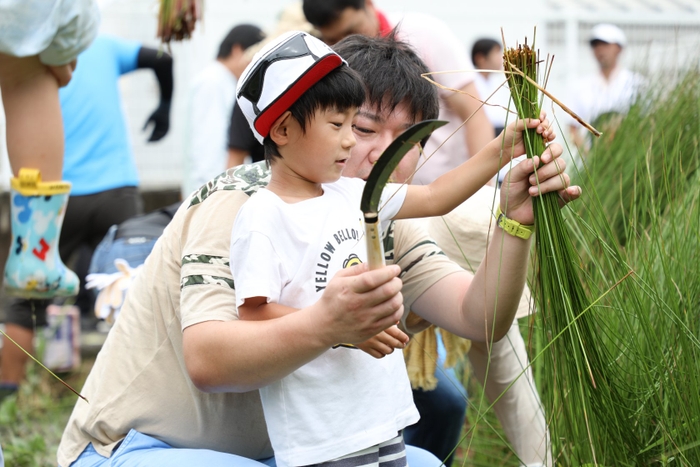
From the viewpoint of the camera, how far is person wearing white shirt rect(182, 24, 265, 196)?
4527 mm

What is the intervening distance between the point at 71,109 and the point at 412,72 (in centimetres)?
283

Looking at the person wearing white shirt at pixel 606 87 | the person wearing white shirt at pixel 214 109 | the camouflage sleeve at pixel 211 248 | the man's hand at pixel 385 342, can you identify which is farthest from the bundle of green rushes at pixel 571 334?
the person wearing white shirt at pixel 214 109

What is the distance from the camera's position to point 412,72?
1.74 meters

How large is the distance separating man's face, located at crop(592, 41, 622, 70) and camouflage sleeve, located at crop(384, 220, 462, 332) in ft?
16.3

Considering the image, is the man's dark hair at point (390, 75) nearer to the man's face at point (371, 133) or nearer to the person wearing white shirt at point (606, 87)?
the man's face at point (371, 133)

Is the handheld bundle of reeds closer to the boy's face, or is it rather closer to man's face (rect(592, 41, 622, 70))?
the boy's face

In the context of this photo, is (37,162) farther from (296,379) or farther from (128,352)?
(296,379)

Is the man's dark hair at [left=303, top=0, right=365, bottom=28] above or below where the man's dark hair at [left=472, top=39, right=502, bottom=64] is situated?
above

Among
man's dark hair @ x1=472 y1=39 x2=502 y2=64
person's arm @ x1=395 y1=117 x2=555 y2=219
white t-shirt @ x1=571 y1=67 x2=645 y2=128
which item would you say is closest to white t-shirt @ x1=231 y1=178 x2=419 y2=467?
person's arm @ x1=395 y1=117 x2=555 y2=219

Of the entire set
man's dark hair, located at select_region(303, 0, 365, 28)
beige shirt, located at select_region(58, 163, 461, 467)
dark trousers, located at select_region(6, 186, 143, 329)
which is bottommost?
dark trousers, located at select_region(6, 186, 143, 329)

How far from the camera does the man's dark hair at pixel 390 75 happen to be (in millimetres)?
1701

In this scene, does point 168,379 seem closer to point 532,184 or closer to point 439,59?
point 532,184

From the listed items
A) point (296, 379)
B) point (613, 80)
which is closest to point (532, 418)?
point (296, 379)

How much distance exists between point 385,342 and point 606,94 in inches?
149
